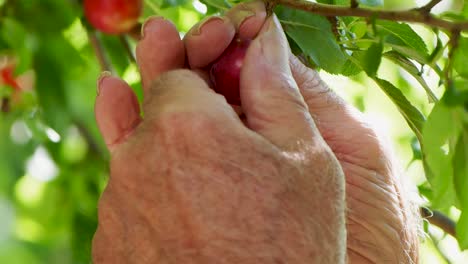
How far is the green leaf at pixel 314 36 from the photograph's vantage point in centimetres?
118

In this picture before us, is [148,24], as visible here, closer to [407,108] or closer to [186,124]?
[186,124]

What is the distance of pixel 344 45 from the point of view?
1244 mm

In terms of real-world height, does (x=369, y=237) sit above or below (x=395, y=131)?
above

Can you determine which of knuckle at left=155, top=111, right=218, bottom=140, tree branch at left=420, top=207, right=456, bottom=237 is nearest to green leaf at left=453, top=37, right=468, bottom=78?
knuckle at left=155, top=111, right=218, bottom=140

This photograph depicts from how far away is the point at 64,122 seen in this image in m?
1.62

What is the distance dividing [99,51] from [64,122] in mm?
208

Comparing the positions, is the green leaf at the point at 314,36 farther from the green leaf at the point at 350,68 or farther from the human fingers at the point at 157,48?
the human fingers at the point at 157,48

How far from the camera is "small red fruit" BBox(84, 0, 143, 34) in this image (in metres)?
1.65

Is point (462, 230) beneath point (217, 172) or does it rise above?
beneath

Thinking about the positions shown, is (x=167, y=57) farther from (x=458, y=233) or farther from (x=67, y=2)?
(x=67, y=2)

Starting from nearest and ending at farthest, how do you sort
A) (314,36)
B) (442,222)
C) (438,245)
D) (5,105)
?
(314,36) < (442,222) < (438,245) < (5,105)

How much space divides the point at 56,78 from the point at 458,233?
2.54 feet

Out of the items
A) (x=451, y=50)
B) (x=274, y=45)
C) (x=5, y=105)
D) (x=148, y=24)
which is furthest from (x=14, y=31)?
(x=451, y=50)

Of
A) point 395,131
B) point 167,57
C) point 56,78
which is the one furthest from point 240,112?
point 395,131
